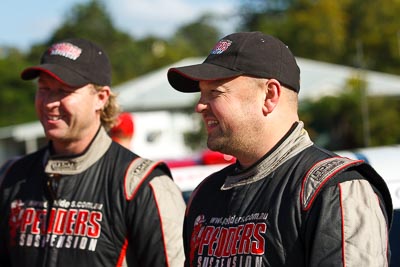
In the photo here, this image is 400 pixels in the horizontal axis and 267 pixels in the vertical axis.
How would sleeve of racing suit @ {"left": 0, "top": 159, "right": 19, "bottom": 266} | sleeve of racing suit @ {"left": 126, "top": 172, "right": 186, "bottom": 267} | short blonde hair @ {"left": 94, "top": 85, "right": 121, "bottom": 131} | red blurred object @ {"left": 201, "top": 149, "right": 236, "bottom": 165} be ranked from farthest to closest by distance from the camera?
red blurred object @ {"left": 201, "top": 149, "right": 236, "bottom": 165}
short blonde hair @ {"left": 94, "top": 85, "right": 121, "bottom": 131}
sleeve of racing suit @ {"left": 0, "top": 159, "right": 19, "bottom": 266}
sleeve of racing suit @ {"left": 126, "top": 172, "right": 186, "bottom": 267}

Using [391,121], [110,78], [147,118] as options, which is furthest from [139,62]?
[110,78]

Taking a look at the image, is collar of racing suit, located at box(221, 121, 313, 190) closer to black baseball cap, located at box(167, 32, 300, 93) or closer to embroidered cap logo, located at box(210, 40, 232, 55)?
black baseball cap, located at box(167, 32, 300, 93)

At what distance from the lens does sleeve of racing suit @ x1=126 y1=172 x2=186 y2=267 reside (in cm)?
336

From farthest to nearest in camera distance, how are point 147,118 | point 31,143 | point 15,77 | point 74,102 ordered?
1. point 15,77
2. point 31,143
3. point 147,118
4. point 74,102

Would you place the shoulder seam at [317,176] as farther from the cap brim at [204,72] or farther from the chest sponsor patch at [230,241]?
the cap brim at [204,72]

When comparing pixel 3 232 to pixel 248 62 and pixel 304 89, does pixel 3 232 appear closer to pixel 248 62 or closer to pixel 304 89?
pixel 248 62

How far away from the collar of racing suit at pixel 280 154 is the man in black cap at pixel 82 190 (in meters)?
0.82

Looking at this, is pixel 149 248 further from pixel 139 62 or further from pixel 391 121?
pixel 139 62

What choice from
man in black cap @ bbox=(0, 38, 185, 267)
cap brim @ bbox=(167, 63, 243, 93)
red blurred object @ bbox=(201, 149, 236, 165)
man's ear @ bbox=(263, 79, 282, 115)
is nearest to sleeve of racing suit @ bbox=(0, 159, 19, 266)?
man in black cap @ bbox=(0, 38, 185, 267)

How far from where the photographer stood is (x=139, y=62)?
53812 mm

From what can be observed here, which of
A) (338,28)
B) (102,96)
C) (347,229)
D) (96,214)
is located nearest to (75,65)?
(102,96)

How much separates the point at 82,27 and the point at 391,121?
47642 millimetres

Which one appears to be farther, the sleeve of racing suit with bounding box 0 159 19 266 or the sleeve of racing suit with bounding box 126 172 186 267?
the sleeve of racing suit with bounding box 0 159 19 266

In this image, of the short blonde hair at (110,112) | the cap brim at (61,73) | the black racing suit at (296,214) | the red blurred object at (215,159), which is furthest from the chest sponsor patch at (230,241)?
the red blurred object at (215,159)
